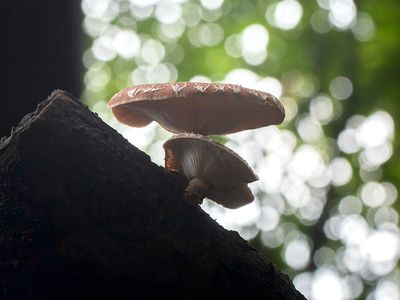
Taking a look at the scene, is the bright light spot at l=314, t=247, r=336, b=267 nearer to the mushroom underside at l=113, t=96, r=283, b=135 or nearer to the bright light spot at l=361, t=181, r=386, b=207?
the bright light spot at l=361, t=181, r=386, b=207

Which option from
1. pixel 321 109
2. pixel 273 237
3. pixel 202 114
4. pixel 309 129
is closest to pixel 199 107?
pixel 202 114

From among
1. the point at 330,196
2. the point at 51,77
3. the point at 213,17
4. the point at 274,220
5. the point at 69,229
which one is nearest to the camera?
the point at 69,229

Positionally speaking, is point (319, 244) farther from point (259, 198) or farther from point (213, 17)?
point (213, 17)

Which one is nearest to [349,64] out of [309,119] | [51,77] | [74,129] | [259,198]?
[309,119]

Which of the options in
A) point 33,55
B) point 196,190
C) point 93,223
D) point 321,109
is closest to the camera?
point 93,223

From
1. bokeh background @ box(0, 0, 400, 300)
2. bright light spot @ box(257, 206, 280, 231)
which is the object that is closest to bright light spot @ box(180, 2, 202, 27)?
bokeh background @ box(0, 0, 400, 300)

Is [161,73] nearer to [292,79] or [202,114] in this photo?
[292,79]
